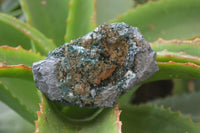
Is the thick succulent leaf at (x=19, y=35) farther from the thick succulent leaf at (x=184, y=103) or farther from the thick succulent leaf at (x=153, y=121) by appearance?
the thick succulent leaf at (x=184, y=103)

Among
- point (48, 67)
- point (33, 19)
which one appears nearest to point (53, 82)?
point (48, 67)

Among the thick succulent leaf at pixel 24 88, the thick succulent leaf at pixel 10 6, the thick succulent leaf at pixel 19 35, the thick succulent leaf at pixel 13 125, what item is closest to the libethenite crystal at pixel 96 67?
the thick succulent leaf at pixel 24 88

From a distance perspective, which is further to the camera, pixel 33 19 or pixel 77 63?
pixel 33 19

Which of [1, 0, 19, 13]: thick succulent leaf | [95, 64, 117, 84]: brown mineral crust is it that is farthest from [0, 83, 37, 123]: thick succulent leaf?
[1, 0, 19, 13]: thick succulent leaf

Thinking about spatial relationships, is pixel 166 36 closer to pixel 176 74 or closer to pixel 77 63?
pixel 176 74

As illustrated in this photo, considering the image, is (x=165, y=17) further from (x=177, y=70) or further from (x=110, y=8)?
(x=177, y=70)

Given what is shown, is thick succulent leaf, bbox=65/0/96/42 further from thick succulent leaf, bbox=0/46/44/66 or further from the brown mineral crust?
the brown mineral crust
